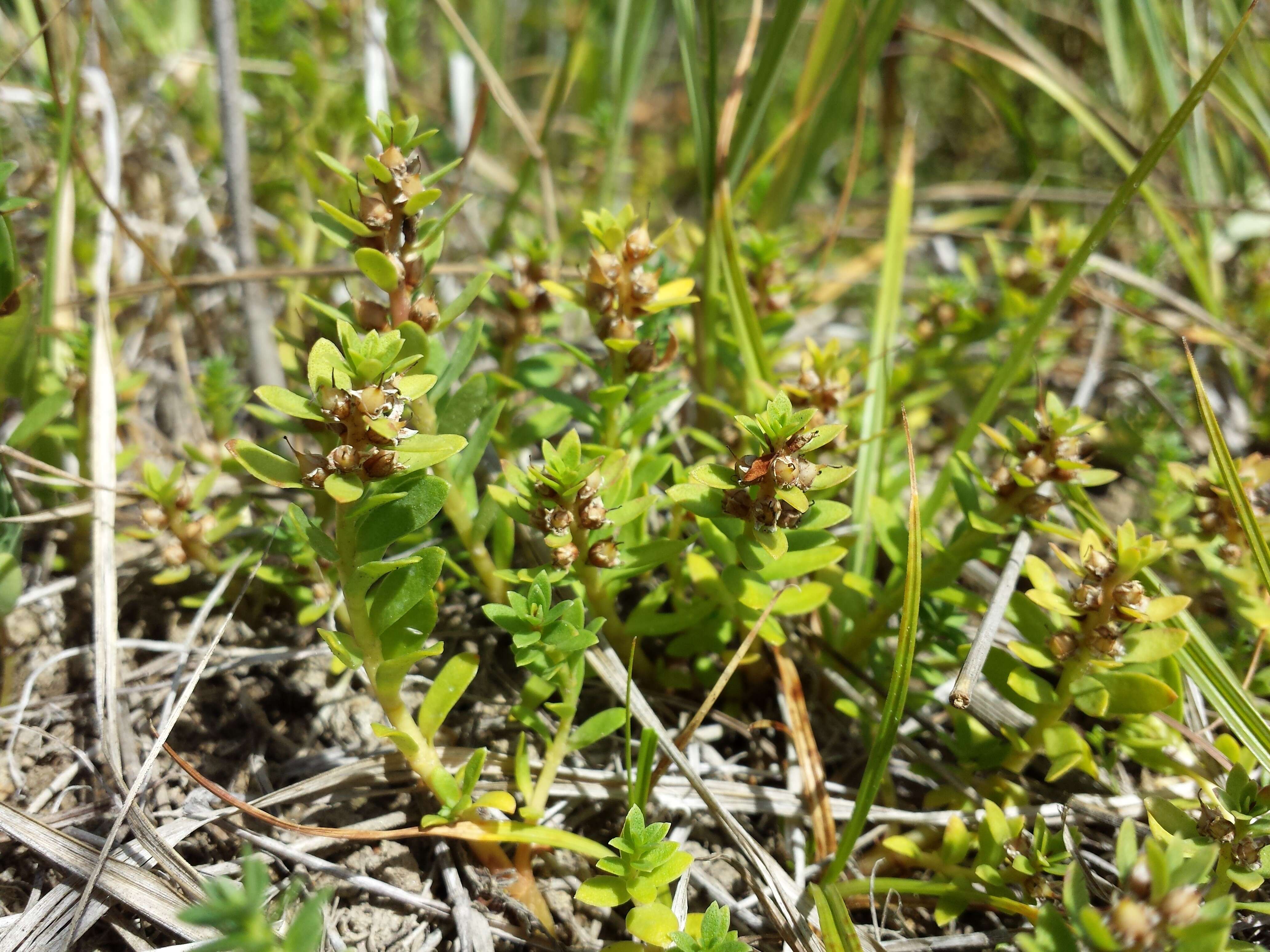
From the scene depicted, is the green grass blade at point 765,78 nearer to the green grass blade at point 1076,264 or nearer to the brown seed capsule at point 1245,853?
the green grass blade at point 1076,264

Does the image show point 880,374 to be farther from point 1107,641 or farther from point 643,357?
point 1107,641

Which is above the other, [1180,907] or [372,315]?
[372,315]

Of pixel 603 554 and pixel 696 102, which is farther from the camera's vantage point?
pixel 696 102

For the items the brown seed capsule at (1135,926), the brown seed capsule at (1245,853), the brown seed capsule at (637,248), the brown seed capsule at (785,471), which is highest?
the brown seed capsule at (637,248)

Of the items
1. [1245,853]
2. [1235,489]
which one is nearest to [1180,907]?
[1245,853]

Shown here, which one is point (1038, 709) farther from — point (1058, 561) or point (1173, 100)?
point (1173, 100)

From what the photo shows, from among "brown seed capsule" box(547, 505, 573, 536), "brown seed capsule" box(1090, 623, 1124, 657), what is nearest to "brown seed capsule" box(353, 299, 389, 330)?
"brown seed capsule" box(547, 505, 573, 536)

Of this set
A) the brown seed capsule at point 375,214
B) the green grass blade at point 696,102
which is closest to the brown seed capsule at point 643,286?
the brown seed capsule at point 375,214
